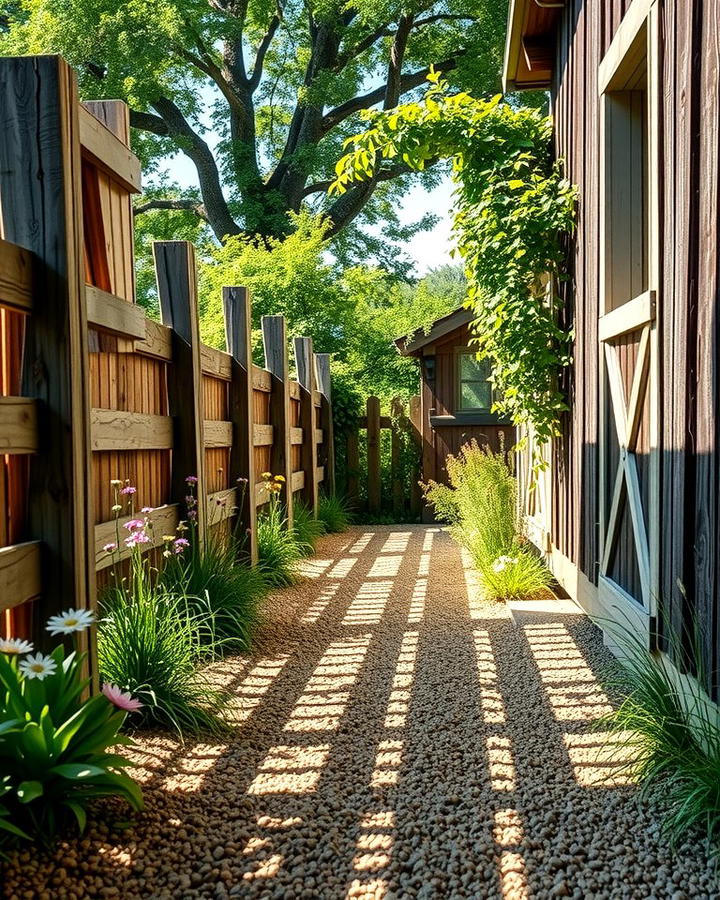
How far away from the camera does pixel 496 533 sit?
6.98 m

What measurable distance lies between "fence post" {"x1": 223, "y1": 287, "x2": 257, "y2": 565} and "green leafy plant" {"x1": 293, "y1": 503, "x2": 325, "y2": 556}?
1.71 m

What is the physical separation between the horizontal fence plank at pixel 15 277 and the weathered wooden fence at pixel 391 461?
994 centimetres

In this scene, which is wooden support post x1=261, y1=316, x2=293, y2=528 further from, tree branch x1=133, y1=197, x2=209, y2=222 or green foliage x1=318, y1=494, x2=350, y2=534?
tree branch x1=133, y1=197, x2=209, y2=222

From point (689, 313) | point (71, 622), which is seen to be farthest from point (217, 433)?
point (689, 313)

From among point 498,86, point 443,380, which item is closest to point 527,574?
point 443,380

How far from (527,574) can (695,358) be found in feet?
11.5

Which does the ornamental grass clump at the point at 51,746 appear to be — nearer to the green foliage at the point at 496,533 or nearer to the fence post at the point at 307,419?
the green foliage at the point at 496,533

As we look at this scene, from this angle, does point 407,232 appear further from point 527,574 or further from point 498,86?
point 527,574

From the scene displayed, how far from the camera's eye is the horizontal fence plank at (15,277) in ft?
8.66

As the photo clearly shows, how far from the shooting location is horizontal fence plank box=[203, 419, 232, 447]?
5.66 metres

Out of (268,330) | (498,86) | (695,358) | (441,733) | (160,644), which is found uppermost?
(498,86)

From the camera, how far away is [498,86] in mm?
17531

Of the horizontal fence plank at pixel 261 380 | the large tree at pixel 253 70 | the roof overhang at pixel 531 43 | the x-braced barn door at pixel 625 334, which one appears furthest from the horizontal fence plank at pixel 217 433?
the large tree at pixel 253 70

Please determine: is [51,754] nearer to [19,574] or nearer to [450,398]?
[19,574]
